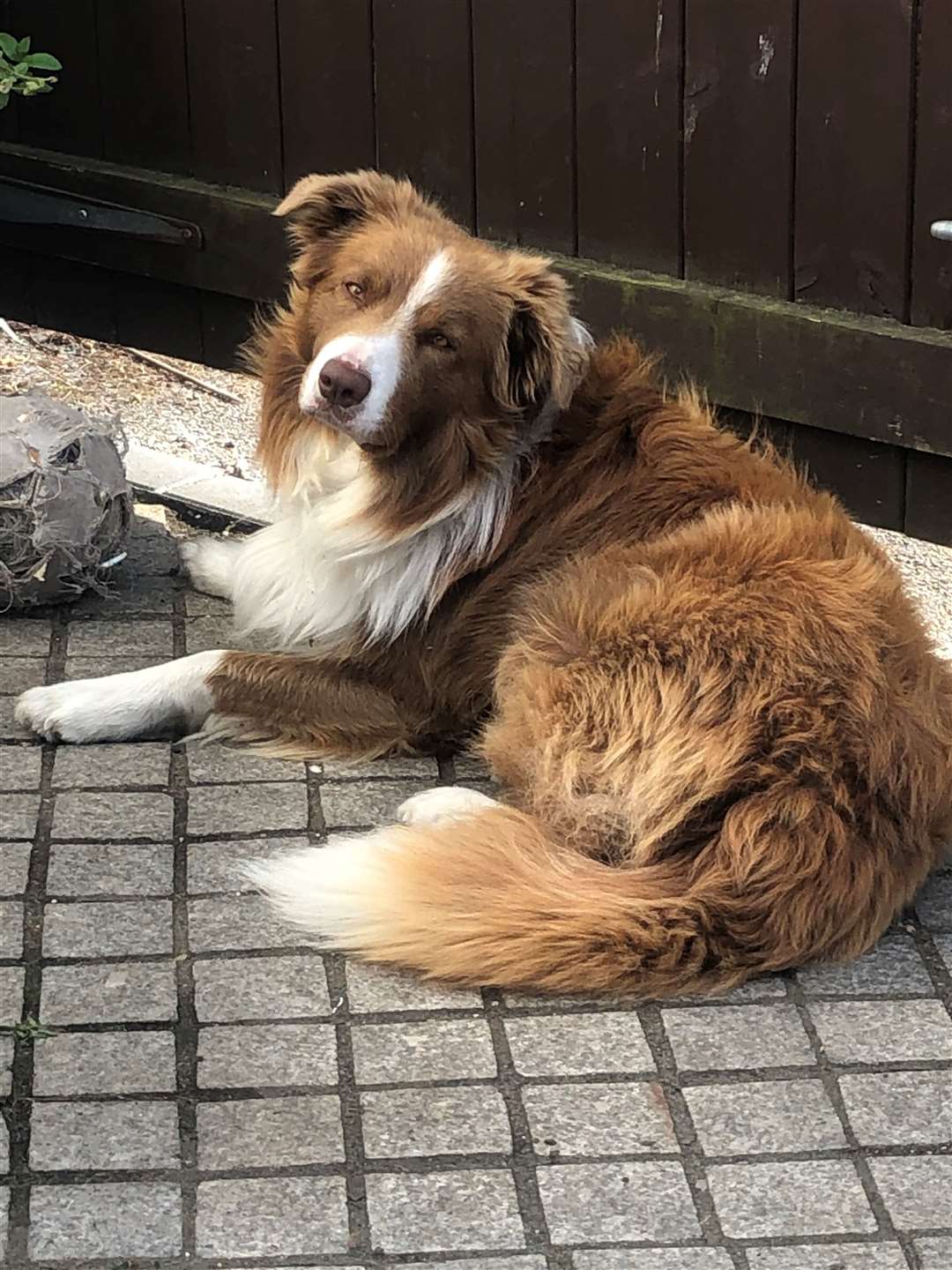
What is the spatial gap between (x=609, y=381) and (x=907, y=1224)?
2.16 m

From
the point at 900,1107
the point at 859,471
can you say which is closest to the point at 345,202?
the point at 859,471

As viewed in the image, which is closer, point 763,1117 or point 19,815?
point 763,1117

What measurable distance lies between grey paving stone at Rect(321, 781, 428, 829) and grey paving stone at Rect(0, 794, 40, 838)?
2.03ft

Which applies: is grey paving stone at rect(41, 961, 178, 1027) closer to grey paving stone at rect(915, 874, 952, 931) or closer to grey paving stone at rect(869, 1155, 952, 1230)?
grey paving stone at rect(869, 1155, 952, 1230)

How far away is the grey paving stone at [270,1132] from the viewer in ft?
9.14

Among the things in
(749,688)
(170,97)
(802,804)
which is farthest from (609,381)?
(170,97)

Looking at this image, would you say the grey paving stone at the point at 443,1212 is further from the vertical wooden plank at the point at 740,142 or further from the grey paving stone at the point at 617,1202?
the vertical wooden plank at the point at 740,142

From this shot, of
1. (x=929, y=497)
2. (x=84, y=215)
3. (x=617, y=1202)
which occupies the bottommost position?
(x=617, y=1202)

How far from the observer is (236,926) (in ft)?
11.2

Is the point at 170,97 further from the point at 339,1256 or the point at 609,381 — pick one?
the point at 339,1256

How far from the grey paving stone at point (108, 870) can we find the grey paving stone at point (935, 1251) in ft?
5.23

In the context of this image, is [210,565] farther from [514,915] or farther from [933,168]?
[933,168]

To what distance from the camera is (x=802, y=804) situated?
10.7ft

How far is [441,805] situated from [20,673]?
1.27 metres
